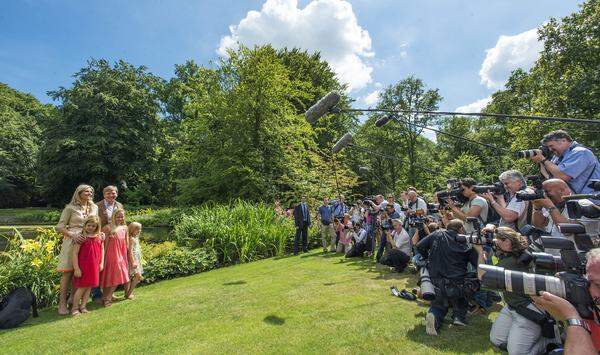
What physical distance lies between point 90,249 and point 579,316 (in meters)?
6.38

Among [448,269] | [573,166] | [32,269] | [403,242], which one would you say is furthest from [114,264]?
[573,166]

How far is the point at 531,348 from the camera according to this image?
3.35 m

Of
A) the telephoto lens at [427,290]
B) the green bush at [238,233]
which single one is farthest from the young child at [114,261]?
the telephoto lens at [427,290]

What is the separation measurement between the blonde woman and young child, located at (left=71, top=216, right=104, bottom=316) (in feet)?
0.38

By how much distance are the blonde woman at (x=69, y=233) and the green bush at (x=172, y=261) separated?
252cm

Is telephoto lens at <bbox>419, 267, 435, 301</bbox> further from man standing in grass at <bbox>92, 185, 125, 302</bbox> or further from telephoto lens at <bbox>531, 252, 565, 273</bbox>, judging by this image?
man standing in grass at <bbox>92, 185, 125, 302</bbox>

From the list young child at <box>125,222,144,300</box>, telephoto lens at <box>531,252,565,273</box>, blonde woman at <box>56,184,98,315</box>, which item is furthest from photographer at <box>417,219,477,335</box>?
blonde woman at <box>56,184,98,315</box>

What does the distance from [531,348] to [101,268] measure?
6.22m

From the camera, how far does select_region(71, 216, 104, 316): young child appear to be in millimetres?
5672

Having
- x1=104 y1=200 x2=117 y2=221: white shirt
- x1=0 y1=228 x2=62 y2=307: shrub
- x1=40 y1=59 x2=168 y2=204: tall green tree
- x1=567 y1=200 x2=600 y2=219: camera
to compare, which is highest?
x1=40 y1=59 x2=168 y2=204: tall green tree

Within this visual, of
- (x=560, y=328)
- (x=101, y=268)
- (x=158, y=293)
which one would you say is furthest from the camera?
(x=158, y=293)

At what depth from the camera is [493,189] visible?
5.05m

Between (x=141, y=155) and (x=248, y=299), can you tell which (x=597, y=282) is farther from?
(x=141, y=155)

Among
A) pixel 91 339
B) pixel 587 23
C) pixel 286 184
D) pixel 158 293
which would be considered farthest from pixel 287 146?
pixel 587 23
